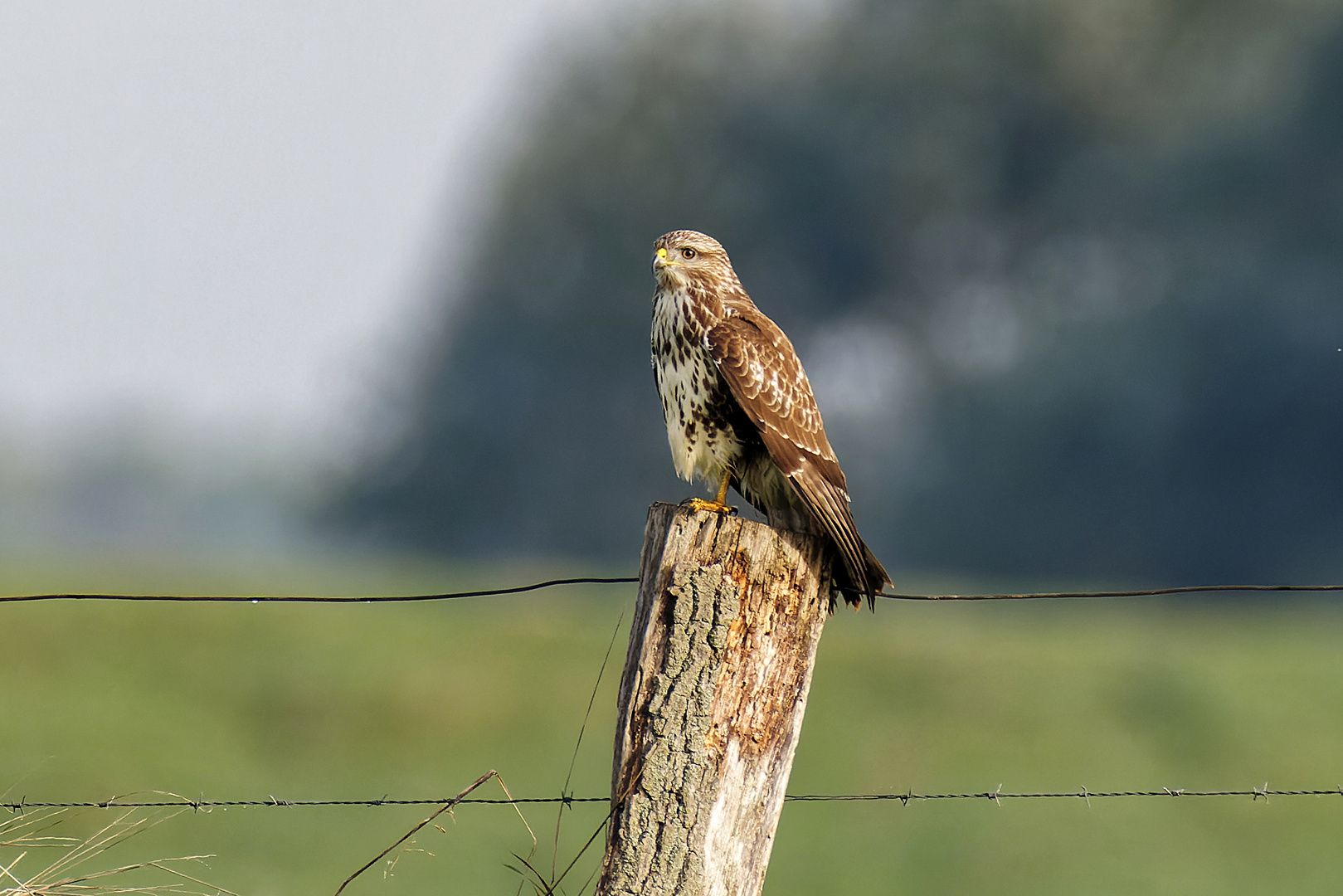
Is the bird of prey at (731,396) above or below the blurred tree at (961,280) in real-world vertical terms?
below

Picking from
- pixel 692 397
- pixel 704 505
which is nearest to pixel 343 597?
pixel 704 505

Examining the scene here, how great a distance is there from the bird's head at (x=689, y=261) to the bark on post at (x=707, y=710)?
7.43ft

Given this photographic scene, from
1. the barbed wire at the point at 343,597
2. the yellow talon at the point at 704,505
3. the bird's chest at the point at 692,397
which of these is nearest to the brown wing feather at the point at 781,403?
the bird's chest at the point at 692,397

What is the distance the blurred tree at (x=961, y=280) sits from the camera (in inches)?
1539

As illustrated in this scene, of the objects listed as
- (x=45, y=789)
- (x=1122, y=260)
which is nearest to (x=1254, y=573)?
(x=1122, y=260)

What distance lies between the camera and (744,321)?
221 inches

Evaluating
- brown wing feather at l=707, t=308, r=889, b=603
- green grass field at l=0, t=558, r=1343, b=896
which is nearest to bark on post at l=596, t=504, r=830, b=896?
brown wing feather at l=707, t=308, r=889, b=603

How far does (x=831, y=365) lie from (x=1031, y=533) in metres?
8.30

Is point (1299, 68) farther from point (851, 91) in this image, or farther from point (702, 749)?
point (702, 749)

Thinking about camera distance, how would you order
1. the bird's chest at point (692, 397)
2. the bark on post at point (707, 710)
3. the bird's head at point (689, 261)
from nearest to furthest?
the bark on post at point (707, 710)
the bird's chest at point (692, 397)
the bird's head at point (689, 261)

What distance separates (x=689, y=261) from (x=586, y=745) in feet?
42.9

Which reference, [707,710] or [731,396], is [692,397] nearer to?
[731,396]

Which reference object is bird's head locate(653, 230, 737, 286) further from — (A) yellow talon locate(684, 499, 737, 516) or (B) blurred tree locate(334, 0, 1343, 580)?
(B) blurred tree locate(334, 0, 1343, 580)

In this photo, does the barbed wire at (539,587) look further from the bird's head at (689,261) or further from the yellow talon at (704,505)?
the bird's head at (689,261)
